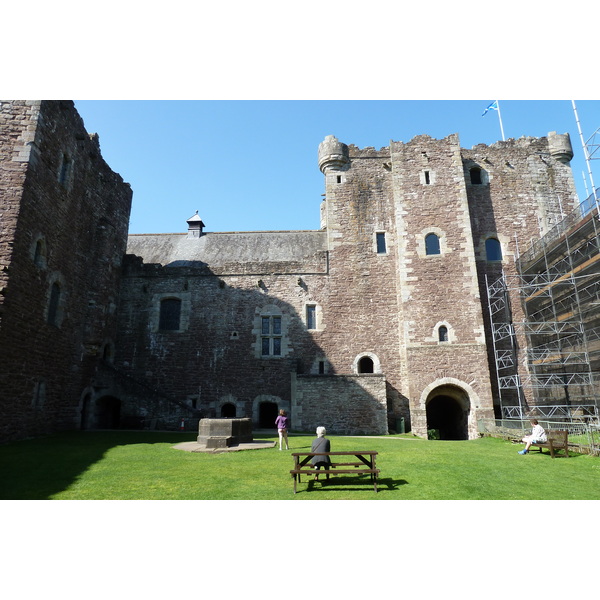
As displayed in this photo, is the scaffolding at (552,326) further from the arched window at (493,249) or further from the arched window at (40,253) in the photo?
the arched window at (40,253)

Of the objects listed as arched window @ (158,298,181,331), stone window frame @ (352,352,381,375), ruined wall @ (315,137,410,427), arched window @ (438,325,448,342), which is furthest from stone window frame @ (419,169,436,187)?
arched window @ (158,298,181,331)

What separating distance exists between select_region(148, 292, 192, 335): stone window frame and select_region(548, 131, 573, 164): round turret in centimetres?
2046

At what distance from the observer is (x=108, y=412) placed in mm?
19000

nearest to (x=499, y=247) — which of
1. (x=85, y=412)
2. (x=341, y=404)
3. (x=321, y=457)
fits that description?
(x=341, y=404)

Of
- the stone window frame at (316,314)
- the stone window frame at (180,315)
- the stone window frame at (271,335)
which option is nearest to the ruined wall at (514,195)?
the stone window frame at (316,314)

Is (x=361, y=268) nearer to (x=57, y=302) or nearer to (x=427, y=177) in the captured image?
(x=427, y=177)

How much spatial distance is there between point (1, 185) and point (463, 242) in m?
18.4

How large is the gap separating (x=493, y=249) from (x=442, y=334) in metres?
5.61

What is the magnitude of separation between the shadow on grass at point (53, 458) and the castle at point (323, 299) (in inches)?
90.0

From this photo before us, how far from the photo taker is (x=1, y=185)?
13.2 meters

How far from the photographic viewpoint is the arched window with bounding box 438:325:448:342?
18.8 m

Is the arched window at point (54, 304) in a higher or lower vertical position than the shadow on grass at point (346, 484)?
higher

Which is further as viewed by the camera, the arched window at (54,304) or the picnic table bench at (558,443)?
the arched window at (54,304)

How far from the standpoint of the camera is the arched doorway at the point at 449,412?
60.3ft
